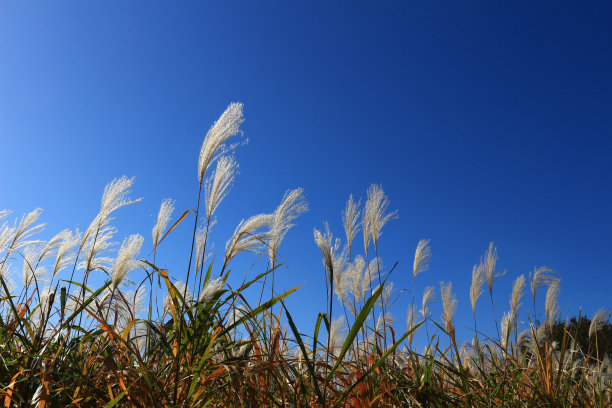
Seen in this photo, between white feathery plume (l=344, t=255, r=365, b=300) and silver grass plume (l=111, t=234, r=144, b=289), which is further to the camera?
white feathery plume (l=344, t=255, r=365, b=300)

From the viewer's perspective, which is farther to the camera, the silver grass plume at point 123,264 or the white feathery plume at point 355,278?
the white feathery plume at point 355,278

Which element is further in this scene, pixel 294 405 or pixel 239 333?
pixel 239 333

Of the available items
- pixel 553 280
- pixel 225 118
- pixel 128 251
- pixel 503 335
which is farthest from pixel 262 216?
pixel 553 280

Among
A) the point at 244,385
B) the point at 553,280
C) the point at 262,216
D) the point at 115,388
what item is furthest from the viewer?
the point at 553,280

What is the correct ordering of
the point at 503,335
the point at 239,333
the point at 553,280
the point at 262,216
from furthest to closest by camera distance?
the point at 553,280 < the point at 503,335 < the point at 239,333 < the point at 262,216

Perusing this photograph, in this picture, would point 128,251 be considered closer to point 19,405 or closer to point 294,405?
point 19,405

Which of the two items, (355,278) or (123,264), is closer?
(123,264)

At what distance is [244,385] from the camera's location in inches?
85.1

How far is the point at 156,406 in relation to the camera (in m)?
1.96

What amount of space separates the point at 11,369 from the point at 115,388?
0.60 meters

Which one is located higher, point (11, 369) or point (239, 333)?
point (239, 333)

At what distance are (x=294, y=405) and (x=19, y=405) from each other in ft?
4.01

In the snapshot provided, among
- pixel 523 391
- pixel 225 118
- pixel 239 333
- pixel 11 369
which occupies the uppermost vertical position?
pixel 225 118

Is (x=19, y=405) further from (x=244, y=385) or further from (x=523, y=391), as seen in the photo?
(x=523, y=391)
